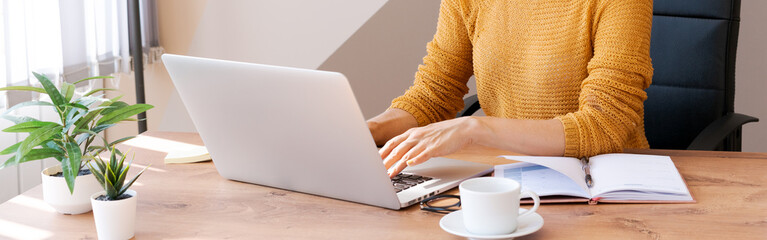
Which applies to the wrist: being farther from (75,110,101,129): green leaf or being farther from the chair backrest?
the chair backrest

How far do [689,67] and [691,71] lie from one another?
0.01 metres

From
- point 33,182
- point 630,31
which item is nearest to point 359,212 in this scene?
point 630,31

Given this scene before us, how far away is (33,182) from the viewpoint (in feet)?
6.62

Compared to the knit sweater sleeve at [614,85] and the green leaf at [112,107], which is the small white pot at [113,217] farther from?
the knit sweater sleeve at [614,85]

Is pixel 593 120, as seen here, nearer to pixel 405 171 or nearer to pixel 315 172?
pixel 405 171

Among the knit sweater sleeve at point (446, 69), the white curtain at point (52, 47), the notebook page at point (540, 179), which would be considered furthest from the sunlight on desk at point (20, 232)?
the white curtain at point (52, 47)

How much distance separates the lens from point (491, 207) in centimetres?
84

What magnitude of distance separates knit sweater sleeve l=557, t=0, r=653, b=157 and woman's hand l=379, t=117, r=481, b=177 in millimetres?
177

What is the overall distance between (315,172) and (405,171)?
0.18 metres

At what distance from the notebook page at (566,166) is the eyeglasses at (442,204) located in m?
0.12

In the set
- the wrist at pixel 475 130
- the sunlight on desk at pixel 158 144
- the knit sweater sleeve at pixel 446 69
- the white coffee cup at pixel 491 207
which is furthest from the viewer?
the knit sweater sleeve at pixel 446 69

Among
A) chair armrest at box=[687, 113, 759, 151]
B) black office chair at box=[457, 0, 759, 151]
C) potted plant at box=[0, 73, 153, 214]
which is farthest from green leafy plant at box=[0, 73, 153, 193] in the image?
black office chair at box=[457, 0, 759, 151]

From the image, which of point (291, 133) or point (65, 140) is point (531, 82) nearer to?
point (291, 133)

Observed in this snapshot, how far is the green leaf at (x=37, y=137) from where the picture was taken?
3.03 ft
